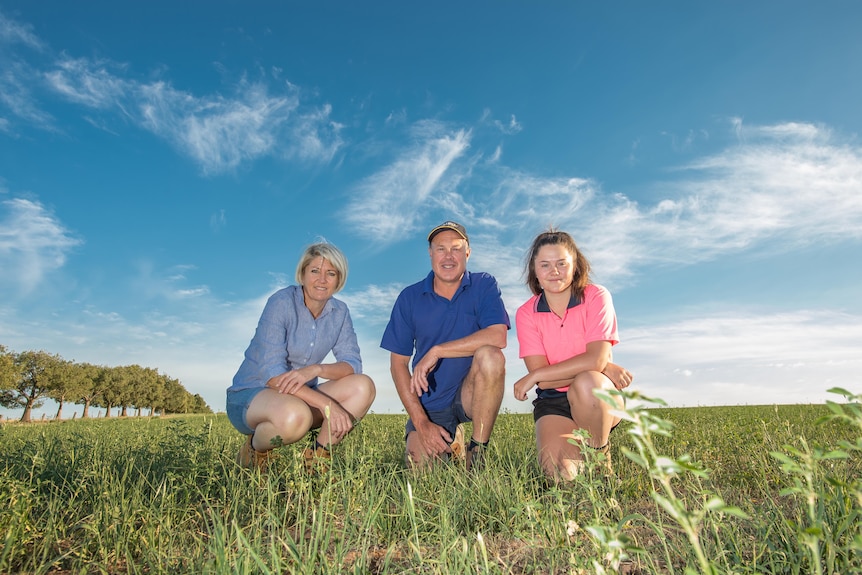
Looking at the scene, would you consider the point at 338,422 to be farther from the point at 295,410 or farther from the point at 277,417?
the point at 277,417

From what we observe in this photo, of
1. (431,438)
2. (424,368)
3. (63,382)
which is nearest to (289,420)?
(424,368)

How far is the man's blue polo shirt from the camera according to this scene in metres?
5.84

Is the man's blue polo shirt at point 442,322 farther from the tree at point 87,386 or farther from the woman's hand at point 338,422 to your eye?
the tree at point 87,386

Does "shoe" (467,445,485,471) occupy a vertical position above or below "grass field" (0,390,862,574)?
above

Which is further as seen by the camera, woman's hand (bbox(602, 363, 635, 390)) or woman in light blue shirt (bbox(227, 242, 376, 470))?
woman in light blue shirt (bbox(227, 242, 376, 470))

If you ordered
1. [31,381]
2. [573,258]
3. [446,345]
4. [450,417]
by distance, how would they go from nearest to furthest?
[573,258], [446,345], [450,417], [31,381]

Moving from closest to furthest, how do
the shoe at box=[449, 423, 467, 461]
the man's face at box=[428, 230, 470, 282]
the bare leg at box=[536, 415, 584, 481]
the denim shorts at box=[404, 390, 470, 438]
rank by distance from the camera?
the bare leg at box=[536, 415, 584, 481], the shoe at box=[449, 423, 467, 461], the man's face at box=[428, 230, 470, 282], the denim shorts at box=[404, 390, 470, 438]

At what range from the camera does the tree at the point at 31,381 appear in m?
51.1

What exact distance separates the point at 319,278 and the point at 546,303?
2121 mm

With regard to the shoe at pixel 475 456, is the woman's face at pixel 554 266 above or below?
above

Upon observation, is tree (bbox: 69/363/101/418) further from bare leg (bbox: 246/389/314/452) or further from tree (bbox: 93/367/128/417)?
bare leg (bbox: 246/389/314/452)

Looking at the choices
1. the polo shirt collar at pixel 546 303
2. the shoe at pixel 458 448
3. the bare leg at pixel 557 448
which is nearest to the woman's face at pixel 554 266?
the polo shirt collar at pixel 546 303

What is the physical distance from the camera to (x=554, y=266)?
495 cm

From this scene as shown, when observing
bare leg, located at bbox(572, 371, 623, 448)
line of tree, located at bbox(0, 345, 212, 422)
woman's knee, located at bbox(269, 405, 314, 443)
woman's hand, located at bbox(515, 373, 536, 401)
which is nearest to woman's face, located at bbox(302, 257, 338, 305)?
woman's knee, located at bbox(269, 405, 314, 443)
